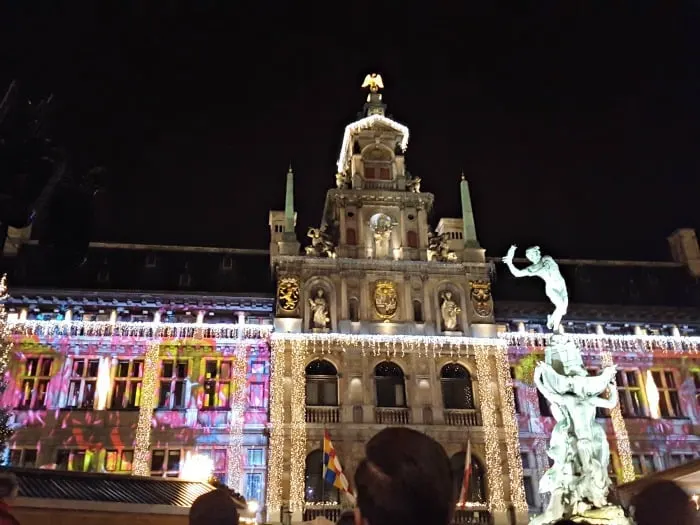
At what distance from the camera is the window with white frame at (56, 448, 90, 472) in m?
27.7

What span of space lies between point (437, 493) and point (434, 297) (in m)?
29.0

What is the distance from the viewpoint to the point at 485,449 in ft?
93.9

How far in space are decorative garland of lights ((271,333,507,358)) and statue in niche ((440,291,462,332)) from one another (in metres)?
0.81

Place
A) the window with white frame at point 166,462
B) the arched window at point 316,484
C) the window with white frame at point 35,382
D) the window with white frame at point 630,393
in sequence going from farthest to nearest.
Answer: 1. the window with white frame at point 630,393
2. the window with white frame at point 35,382
3. the window with white frame at point 166,462
4. the arched window at point 316,484

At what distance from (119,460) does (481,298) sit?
700 inches

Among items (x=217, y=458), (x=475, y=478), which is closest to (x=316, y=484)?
(x=217, y=458)

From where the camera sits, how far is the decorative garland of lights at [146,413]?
27.7 m

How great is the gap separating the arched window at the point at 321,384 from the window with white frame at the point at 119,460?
7833 mm

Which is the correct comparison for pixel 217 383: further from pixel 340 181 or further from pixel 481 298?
pixel 481 298

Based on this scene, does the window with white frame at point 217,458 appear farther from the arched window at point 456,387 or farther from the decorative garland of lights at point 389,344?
the arched window at point 456,387

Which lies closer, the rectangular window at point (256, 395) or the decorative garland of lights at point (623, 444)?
the rectangular window at point (256, 395)

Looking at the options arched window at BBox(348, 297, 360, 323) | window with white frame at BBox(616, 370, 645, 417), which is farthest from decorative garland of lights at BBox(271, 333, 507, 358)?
window with white frame at BBox(616, 370, 645, 417)

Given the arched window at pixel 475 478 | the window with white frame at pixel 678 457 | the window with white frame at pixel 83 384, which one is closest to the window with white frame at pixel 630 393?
the window with white frame at pixel 678 457

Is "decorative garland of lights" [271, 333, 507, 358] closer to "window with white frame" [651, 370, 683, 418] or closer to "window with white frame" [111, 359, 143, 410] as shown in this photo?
"window with white frame" [111, 359, 143, 410]
